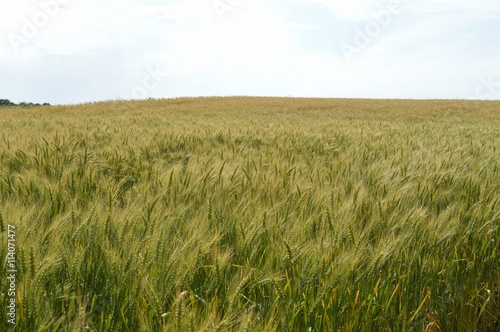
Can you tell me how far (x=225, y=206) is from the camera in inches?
64.3

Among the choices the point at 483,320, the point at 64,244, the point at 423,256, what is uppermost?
the point at 64,244

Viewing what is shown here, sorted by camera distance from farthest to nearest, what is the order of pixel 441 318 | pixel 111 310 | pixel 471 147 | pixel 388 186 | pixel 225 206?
pixel 471 147, pixel 388 186, pixel 225 206, pixel 441 318, pixel 111 310

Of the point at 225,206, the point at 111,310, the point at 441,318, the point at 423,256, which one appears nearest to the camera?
Result: the point at 111,310

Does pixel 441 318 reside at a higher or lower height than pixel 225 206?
lower

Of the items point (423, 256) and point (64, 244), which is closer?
point (64, 244)

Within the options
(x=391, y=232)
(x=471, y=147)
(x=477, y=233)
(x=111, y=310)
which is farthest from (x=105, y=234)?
(x=471, y=147)

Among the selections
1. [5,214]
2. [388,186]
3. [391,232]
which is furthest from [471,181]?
[5,214]

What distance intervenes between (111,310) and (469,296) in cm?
116

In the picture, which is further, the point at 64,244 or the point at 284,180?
the point at 284,180

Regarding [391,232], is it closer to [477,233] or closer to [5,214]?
[477,233]

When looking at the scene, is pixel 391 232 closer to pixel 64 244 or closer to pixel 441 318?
pixel 441 318

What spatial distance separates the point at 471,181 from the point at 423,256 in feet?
3.27

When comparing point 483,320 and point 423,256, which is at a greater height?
point 423,256

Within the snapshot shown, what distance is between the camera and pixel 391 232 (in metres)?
1.52
